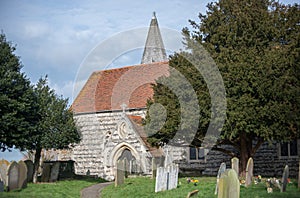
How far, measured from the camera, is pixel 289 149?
22.8m

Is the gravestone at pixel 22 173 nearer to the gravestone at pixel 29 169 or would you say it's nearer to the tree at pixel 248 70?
the gravestone at pixel 29 169

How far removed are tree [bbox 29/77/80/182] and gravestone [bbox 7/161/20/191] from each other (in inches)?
178

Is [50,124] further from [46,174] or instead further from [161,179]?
[161,179]

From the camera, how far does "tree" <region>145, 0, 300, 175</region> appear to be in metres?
17.0

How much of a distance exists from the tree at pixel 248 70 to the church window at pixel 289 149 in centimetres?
410

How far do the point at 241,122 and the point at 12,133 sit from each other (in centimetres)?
1043

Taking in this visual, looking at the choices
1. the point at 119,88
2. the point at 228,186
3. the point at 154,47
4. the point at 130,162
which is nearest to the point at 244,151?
the point at 130,162

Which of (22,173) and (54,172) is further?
(54,172)

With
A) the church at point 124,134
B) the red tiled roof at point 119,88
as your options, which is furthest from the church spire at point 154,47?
the red tiled roof at point 119,88

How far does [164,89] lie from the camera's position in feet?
64.4

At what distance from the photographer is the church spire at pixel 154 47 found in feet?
137

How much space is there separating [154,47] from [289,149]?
22968 millimetres

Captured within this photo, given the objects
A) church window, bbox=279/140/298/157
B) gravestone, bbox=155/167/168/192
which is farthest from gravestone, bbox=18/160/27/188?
church window, bbox=279/140/298/157

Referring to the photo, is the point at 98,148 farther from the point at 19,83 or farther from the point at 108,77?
the point at 19,83
